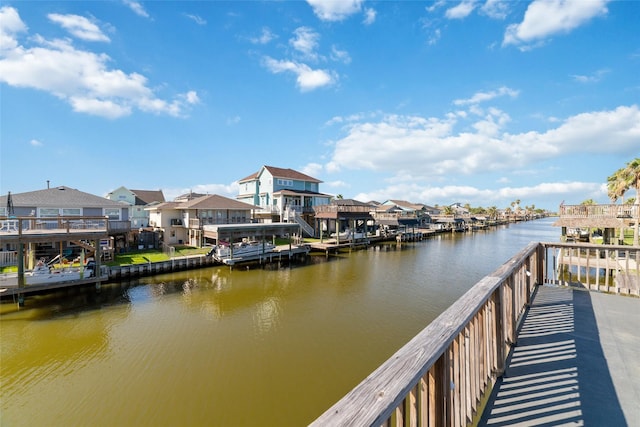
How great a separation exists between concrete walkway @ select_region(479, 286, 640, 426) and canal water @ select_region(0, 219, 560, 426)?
4581mm

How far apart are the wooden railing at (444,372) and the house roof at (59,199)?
28.4m

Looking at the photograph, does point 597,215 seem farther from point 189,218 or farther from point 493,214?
point 493,214

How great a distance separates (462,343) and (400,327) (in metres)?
9.20

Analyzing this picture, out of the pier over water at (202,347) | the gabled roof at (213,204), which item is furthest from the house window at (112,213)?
the pier over water at (202,347)

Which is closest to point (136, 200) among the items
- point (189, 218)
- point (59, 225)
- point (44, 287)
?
point (189, 218)

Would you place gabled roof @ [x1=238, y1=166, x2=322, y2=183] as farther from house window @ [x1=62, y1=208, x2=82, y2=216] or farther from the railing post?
the railing post

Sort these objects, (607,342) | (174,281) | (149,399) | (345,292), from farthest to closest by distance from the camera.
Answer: (174,281)
(345,292)
(149,399)
(607,342)

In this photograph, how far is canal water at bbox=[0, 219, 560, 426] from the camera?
21.9ft

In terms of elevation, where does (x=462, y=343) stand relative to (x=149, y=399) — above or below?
above

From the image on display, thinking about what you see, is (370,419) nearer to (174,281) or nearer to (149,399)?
(149,399)

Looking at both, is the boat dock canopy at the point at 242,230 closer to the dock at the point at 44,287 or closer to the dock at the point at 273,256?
the dock at the point at 273,256

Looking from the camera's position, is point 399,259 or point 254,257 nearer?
point 254,257

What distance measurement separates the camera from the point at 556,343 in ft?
13.1

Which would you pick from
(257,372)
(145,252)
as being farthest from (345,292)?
(145,252)
